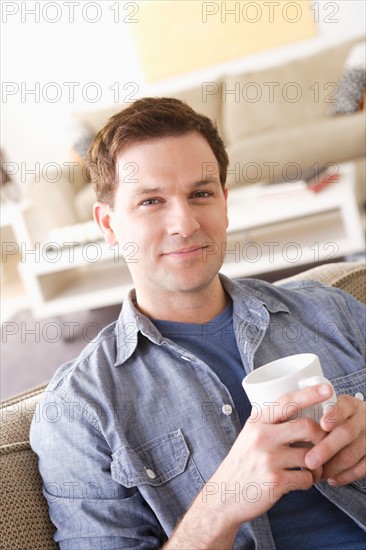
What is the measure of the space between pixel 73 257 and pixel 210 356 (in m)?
2.37

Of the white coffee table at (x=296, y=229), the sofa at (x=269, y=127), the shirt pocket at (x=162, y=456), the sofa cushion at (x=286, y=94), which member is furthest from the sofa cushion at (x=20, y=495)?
the sofa cushion at (x=286, y=94)

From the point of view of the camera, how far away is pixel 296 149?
4.36 metres

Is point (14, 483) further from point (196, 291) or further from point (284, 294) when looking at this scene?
point (284, 294)

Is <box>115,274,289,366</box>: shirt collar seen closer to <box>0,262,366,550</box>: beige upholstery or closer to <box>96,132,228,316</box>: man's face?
<box>96,132,228,316</box>: man's face

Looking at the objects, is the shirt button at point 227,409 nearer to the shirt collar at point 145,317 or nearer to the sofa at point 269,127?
the shirt collar at point 145,317

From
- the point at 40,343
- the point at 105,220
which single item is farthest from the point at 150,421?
the point at 40,343

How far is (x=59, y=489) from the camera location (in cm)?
100

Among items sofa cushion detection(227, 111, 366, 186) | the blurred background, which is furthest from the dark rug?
sofa cushion detection(227, 111, 366, 186)

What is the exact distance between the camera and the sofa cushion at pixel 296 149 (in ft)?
13.8

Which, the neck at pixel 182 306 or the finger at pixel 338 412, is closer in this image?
the finger at pixel 338 412

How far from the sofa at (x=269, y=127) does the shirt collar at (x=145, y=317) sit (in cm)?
279

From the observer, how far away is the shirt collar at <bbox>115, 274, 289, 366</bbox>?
115 cm

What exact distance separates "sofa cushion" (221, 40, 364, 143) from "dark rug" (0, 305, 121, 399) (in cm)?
173

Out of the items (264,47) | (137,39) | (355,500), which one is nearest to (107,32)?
(137,39)
